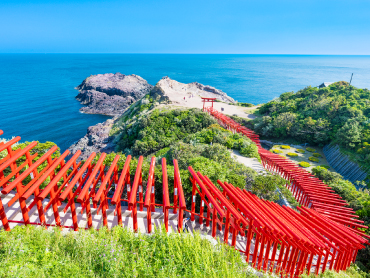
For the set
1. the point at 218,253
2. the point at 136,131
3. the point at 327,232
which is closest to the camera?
the point at 218,253

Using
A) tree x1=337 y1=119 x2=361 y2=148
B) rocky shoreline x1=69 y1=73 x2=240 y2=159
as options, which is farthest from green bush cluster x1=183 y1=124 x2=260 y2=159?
rocky shoreline x1=69 y1=73 x2=240 y2=159

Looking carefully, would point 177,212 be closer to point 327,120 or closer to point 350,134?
point 350,134

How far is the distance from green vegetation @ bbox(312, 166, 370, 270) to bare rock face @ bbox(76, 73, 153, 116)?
196ft

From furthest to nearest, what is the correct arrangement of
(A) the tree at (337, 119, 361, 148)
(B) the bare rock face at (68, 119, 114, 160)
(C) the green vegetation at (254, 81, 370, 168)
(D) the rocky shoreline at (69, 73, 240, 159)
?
(D) the rocky shoreline at (69, 73, 240, 159) < (B) the bare rock face at (68, 119, 114, 160) < (C) the green vegetation at (254, 81, 370, 168) < (A) the tree at (337, 119, 361, 148)

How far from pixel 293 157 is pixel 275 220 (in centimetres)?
2449

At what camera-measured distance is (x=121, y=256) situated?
634 cm

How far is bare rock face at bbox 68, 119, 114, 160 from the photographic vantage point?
123 feet

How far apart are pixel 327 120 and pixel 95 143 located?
131 feet

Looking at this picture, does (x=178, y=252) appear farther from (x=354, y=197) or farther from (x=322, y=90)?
(x=322, y=90)

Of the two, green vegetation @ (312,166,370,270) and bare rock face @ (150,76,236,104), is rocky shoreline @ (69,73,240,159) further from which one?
green vegetation @ (312,166,370,270)

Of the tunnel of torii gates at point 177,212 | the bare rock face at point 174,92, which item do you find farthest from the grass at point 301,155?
the bare rock face at point 174,92

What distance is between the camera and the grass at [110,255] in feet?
19.5

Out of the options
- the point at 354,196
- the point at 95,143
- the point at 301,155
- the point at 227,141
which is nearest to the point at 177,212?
the point at 354,196

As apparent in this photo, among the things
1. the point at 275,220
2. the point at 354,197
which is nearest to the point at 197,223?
the point at 275,220
